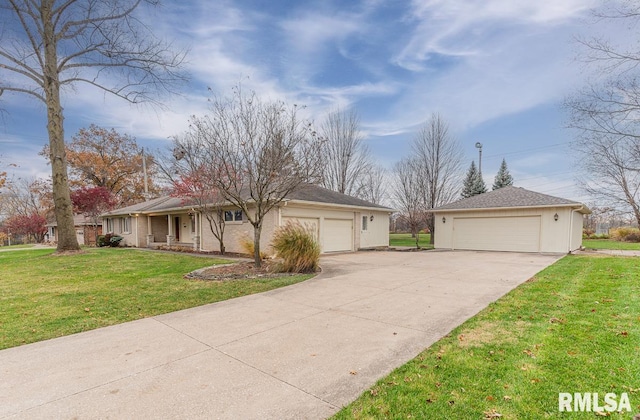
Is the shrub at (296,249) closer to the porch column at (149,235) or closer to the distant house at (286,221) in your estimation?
the distant house at (286,221)

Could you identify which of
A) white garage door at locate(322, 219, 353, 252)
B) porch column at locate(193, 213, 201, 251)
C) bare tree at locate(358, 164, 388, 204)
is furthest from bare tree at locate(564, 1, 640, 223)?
bare tree at locate(358, 164, 388, 204)

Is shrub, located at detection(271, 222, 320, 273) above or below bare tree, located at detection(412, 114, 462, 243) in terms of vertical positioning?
below

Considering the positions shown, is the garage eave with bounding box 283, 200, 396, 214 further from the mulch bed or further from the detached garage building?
the mulch bed

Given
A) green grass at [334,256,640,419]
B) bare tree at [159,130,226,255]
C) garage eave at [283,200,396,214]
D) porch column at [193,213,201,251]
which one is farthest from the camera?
porch column at [193,213,201,251]

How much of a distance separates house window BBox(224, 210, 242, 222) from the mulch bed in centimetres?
495

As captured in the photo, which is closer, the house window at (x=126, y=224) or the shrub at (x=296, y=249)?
the shrub at (x=296, y=249)

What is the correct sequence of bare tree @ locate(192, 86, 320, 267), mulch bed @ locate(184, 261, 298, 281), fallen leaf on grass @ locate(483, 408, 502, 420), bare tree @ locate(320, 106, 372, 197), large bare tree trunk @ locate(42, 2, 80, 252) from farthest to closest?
1. bare tree @ locate(320, 106, 372, 197)
2. large bare tree trunk @ locate(42, 2, 80, 252)
3. bare tree @ locate(192, 86, 320, 267)
4. mulch bed @ locate(184, 261, 298, 281)
5. fallen leaf on grass @ locate(483, 408, 502, 420)

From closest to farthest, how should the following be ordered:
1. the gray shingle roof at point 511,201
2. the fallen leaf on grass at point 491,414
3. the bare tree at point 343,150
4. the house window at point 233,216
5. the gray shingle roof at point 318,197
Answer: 1. the fallen leaf on grass at point 491,414
2. the gray shingle roof at point 318,197
3. the gray shingle roof at point 511,201
4. the house window at point 233,216
5. the bare tree at point 343,150

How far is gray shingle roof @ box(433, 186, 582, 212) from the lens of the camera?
1444 cm

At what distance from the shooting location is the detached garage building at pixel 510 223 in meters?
14.3

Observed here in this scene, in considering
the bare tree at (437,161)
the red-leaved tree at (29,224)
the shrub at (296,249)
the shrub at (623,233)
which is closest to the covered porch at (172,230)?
the shrub at (296,249)

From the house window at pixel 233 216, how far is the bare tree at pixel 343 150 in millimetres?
11173

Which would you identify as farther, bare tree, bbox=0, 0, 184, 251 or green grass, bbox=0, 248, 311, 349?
bare tree, bbox=0, 0, 184, 251

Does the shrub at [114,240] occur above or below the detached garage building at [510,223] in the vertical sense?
below
